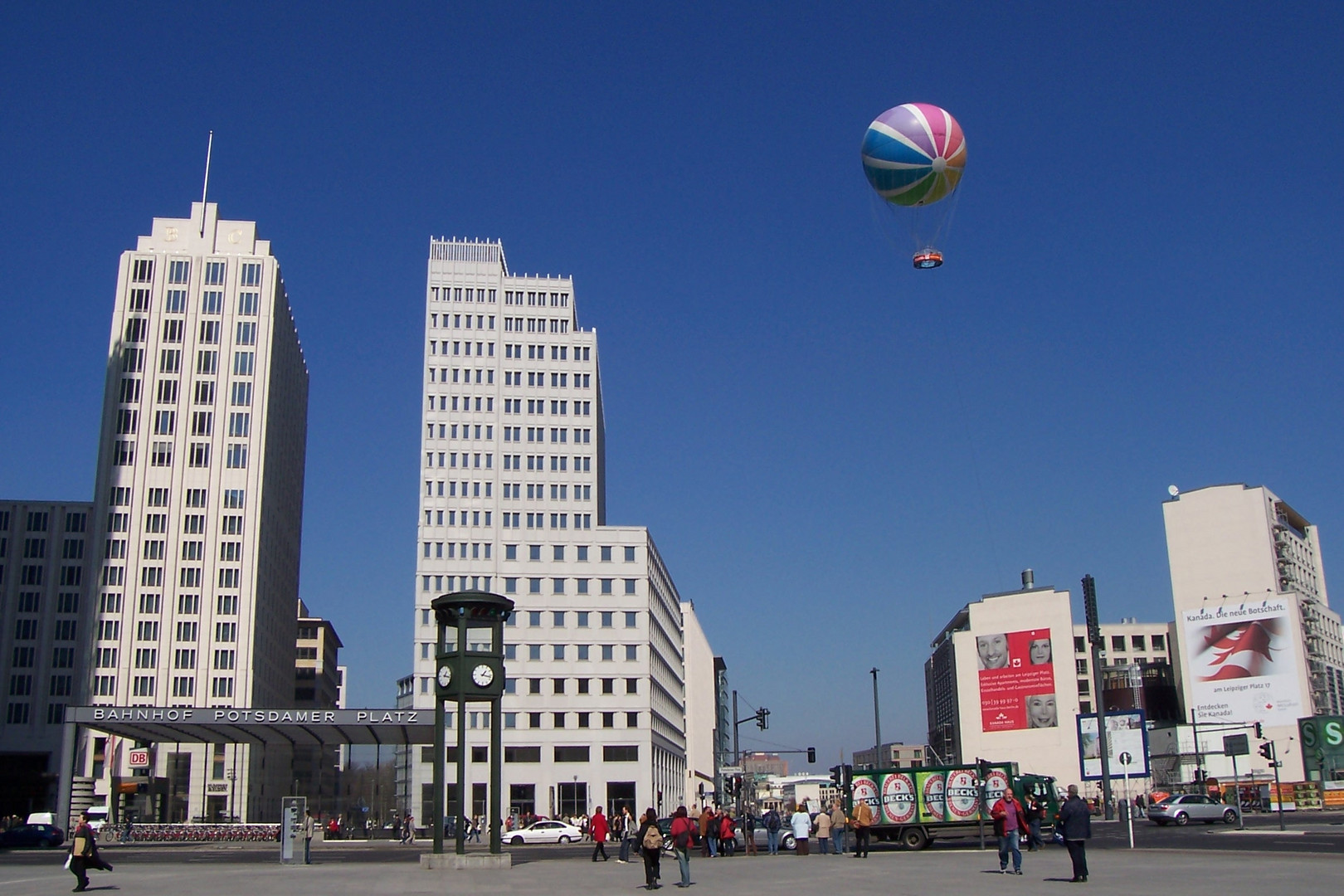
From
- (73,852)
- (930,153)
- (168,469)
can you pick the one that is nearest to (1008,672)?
(168,469)

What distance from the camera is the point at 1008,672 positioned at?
449 feet

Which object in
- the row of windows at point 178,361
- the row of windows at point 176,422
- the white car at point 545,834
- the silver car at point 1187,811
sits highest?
the row of windows at point 178,361

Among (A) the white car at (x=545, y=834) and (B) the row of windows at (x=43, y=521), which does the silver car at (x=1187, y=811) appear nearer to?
(A) the white car at (x=545, y=834)

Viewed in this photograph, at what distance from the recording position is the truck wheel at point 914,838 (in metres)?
40.8

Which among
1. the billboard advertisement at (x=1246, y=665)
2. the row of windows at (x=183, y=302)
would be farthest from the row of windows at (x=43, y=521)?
the billboard advertisement at (x=1246, y=665)

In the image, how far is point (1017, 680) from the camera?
447 ft

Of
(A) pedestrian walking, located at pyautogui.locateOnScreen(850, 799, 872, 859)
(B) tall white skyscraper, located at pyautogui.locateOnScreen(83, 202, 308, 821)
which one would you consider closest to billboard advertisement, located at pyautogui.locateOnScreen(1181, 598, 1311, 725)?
(B) tall white skyscraper, located at pyautogui.locateOnScreen(83, 202, 308, 821)

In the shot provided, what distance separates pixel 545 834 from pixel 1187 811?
32.5 m

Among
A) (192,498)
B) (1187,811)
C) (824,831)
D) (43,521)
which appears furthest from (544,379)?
(824,831)

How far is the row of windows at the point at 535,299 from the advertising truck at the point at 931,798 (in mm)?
73223

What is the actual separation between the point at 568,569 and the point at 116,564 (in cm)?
4249

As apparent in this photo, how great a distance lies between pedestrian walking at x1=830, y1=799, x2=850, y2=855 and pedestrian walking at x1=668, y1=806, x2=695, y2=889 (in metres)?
7.60

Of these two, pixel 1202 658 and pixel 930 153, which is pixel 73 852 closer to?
pixel 930 153

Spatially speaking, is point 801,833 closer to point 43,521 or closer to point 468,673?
point 468,673
